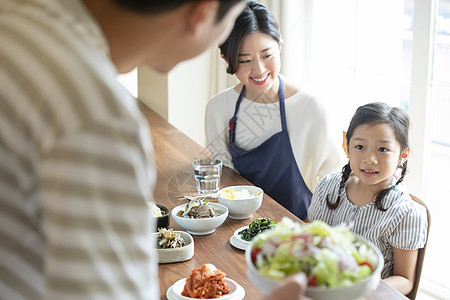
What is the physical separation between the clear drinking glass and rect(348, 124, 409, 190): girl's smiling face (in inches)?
19.9

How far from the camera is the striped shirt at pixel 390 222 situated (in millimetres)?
1848

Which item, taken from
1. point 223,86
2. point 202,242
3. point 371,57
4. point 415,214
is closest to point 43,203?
point 202,242

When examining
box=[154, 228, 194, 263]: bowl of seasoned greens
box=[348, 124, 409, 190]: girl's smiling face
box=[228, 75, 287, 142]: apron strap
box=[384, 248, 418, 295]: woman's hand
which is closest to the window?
box=[228, 75, 287, 142]: apron strap

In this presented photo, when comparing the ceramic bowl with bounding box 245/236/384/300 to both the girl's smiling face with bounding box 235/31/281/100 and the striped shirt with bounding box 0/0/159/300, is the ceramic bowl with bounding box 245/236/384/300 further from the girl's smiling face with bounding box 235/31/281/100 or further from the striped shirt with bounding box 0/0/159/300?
the girl's smiling face with bounding box 235/31/281/100

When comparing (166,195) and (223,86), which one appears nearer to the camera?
(166,195)

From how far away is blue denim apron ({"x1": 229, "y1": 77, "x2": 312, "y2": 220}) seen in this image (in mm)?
2402

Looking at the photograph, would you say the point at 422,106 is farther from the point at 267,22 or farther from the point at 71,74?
the point at 71,74

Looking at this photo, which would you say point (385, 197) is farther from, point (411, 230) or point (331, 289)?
point (331, 289)

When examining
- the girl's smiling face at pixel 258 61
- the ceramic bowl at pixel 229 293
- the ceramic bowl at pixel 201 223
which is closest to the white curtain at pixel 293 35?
the girl's smiling face at pixel 258 61

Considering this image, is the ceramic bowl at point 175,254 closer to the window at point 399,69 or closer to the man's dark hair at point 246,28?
the man's dark hair at point 246,28

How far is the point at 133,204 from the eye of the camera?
25.1 inches

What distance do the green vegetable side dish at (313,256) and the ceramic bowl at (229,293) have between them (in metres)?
0.43

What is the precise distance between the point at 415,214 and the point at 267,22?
941 mm

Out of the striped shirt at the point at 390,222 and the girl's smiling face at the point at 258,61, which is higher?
the girl's smiling face at the point at 258,61
